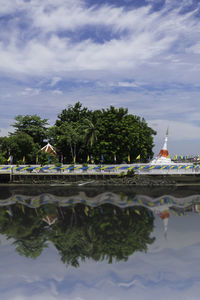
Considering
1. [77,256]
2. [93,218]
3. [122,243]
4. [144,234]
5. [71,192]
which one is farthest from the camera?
[71,192]

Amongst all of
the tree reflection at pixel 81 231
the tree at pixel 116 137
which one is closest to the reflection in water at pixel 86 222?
the tree reflection at pixel 81 231

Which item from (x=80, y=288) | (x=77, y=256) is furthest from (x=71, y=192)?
(x=80, y=288)

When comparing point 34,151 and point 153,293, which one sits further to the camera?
point 34,151

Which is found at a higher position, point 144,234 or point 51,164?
point 51,164

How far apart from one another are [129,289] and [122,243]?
20.2 feet

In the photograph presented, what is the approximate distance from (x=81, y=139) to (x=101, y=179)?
1355cm

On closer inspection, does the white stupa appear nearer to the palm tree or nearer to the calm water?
the palm tree

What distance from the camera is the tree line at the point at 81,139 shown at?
59594mm

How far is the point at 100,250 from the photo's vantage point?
18781 millimetres

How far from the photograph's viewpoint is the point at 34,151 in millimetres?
68000

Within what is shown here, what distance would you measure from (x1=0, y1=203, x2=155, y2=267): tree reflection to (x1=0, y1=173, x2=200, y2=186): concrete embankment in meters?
20.2

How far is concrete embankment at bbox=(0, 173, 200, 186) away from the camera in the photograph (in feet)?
172

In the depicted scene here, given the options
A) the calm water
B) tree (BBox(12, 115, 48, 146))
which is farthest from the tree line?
the calm water

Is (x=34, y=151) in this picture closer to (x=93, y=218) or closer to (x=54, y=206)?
(x=54, y=206)
